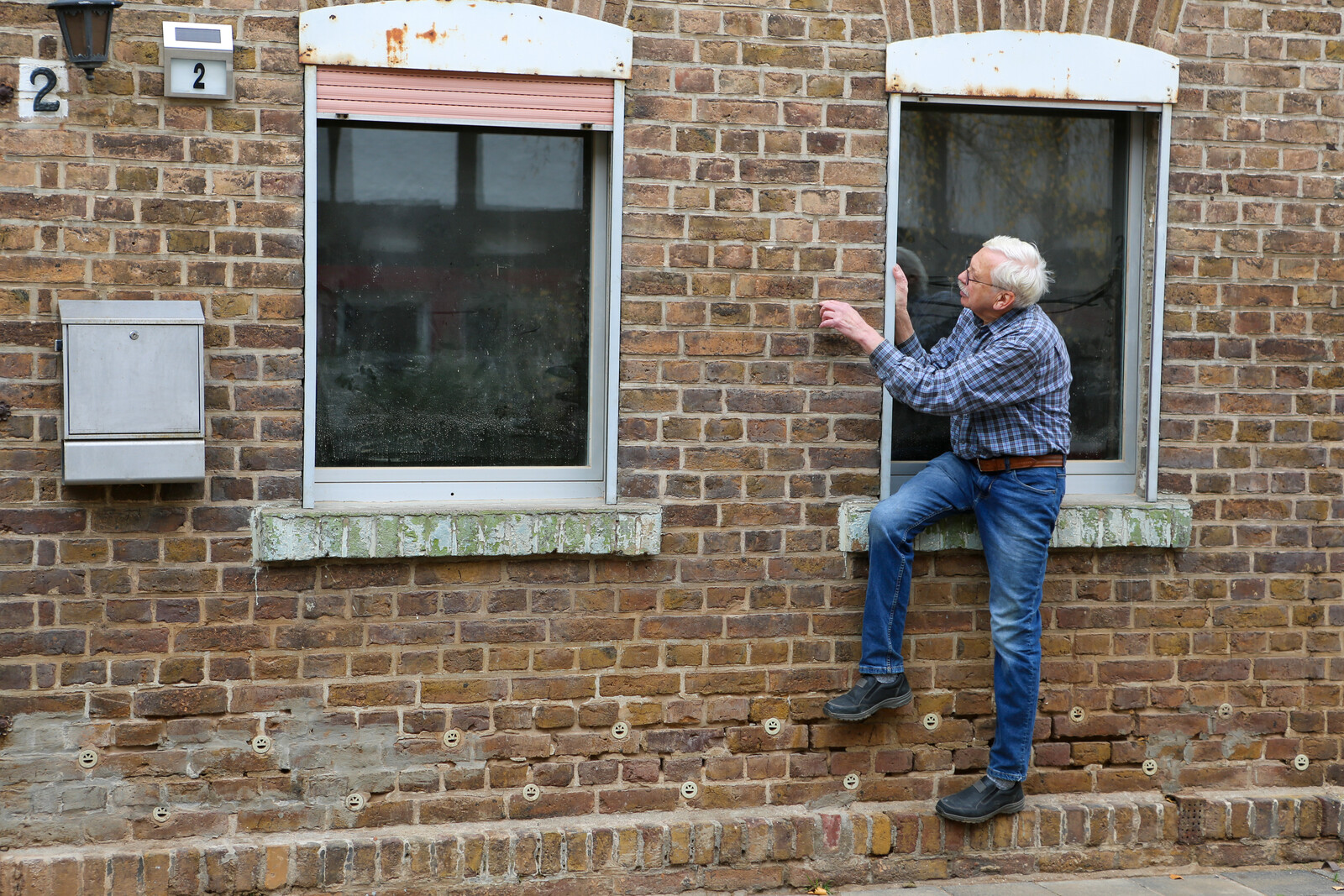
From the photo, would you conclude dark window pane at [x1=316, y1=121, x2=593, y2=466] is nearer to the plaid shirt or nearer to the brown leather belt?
the plaid shirt

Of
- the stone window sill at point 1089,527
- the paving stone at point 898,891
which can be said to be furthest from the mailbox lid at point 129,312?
the paving stone at point 898,891

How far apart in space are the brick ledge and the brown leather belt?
1.28 metres

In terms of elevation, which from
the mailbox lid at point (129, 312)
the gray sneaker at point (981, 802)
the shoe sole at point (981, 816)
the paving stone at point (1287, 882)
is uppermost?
the mailbox lid at point (129, 312)

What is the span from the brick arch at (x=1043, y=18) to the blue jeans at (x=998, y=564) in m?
1.53

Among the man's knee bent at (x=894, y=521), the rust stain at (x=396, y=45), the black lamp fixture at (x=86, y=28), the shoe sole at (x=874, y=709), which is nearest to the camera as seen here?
the black lamp fixture at (x=86, y=28)

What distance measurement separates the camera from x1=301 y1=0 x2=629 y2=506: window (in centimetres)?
418

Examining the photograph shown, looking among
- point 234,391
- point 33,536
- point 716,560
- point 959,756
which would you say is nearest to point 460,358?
point 234,391

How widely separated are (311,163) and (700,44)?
1368 mm

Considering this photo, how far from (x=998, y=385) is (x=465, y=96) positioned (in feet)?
6.62

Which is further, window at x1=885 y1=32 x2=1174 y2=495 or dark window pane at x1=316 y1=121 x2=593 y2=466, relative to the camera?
window at x1=885 y1=32 x2=1174 y2=495

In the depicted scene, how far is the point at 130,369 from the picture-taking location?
12.6ft

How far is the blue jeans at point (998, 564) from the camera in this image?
4.27 meters

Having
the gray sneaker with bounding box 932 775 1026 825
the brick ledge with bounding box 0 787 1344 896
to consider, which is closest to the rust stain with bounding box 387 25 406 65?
the brick ledge with bounding box 0 787 1344 896

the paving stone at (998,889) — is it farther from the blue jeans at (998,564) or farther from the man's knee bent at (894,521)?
the man's knee bent at (894,521)
